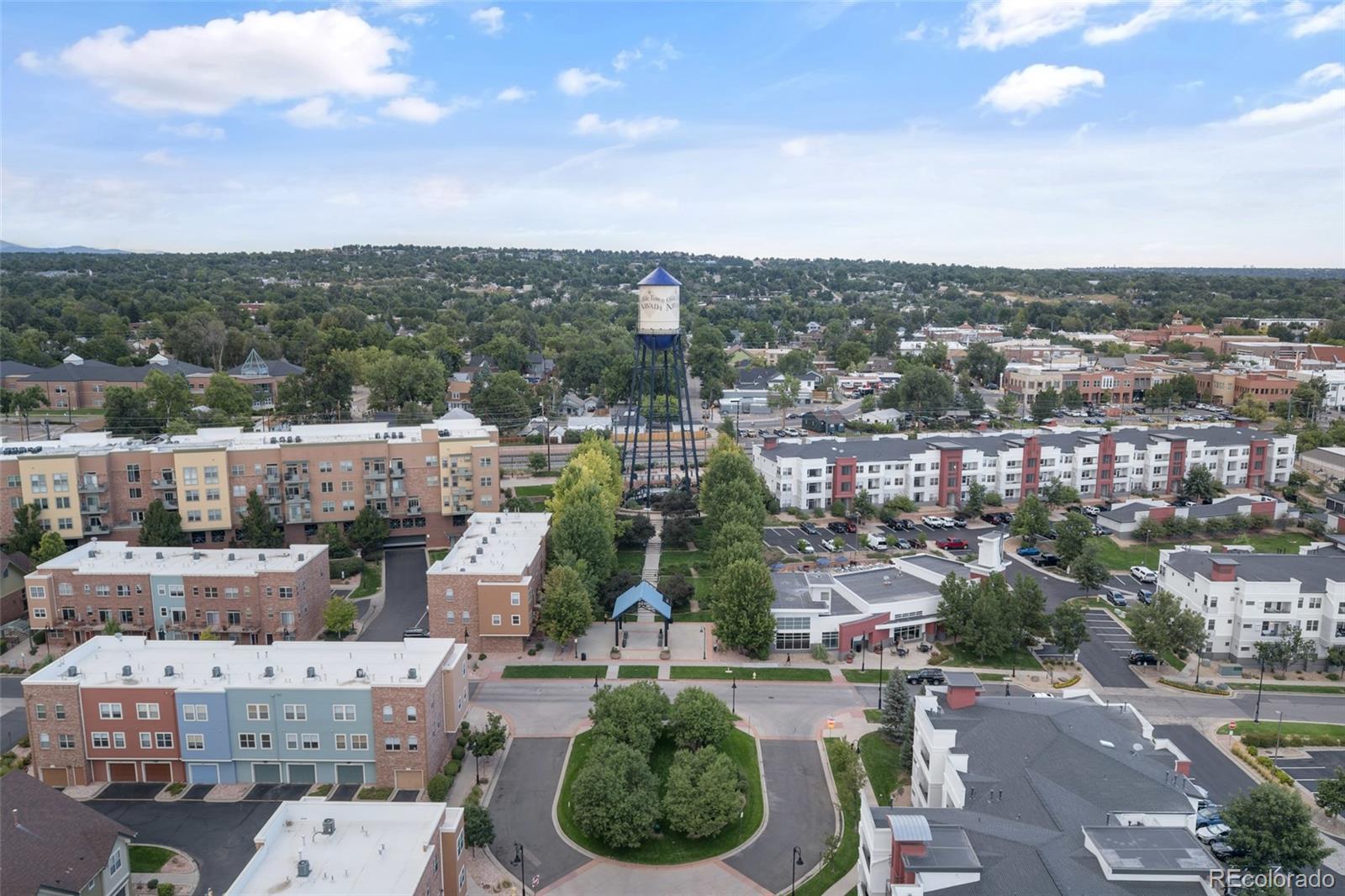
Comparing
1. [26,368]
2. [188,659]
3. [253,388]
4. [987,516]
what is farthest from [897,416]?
[26,368]

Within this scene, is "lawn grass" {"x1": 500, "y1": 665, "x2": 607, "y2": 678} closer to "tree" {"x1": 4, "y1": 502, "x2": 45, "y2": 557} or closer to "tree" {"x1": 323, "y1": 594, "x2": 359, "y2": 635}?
"tree" {"x1": 323, "y1": 594, "x2": 359, "y2": 635}

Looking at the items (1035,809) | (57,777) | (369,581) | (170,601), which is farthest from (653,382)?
(1035,809)

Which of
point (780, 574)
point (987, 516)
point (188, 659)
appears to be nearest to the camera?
point (188, 659)

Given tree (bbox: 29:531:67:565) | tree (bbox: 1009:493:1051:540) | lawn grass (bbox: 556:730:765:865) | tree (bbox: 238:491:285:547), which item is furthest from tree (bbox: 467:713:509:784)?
tree (bbox: 1009:493:1051:540)

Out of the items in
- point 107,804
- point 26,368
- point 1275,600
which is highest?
point 26,368

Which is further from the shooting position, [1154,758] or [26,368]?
[26,368]

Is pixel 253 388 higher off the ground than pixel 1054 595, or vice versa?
pixel 253 388

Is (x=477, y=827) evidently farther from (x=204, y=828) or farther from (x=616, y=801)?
(x=204, y=828)

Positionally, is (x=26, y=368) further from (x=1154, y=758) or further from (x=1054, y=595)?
(x=1154, y=758)
